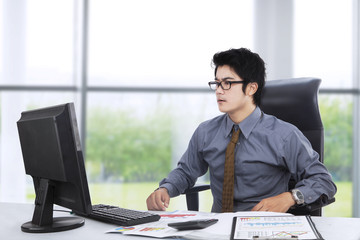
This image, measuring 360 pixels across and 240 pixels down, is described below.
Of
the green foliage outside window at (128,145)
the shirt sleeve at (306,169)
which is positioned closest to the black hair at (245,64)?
the shirt sleeve at (306,169)

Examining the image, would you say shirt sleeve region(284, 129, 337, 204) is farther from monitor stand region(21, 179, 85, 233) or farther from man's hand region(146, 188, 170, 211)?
monitor stand region(21, 179, 85, 233)

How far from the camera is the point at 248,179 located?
5.95ft

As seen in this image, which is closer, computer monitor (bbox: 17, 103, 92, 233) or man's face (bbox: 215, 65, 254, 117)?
computer monitor (bbox: 17, 103, 92, 233)

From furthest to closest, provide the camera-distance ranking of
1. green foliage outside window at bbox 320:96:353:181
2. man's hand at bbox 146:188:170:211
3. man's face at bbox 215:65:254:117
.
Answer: green foliage outside window at bbox 320:96:353:181 → man's face at bbox 215:65:254:117 → man's hand at bbox 146:188:170:211

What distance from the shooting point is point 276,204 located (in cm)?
150

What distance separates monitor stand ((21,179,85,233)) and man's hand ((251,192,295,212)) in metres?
0.65

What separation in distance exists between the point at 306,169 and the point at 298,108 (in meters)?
0.35

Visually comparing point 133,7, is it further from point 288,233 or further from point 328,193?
point 288,233

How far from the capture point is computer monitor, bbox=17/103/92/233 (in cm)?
109

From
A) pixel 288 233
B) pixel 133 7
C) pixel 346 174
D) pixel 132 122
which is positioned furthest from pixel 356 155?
pixel 288 233

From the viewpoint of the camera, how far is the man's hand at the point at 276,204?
1.48 metres

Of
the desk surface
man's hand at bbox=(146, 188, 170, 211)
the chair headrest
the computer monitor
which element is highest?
the chair headrest

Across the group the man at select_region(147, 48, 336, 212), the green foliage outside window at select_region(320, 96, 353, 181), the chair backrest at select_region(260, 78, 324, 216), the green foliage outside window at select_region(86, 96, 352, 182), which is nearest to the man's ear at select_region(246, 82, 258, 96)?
the man at select_region(147, 48, 336, 212)

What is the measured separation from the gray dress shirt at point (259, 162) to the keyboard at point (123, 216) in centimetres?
47
